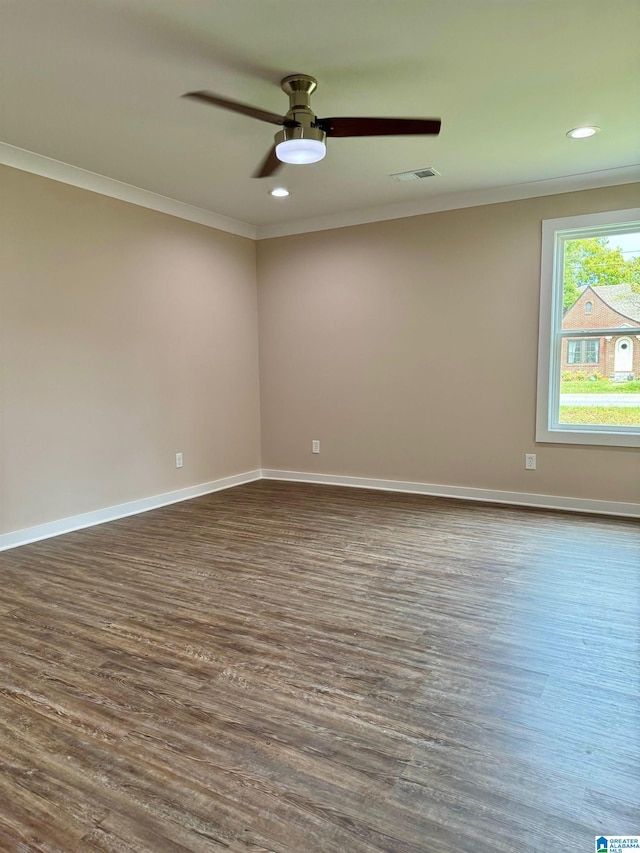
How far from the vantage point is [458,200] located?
4613mm

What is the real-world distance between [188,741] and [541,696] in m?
1.24

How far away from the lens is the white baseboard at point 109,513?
12.2 feet

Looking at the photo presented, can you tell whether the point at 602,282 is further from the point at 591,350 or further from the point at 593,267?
the point at 591,350

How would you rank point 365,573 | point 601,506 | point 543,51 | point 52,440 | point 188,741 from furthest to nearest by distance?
point 601,506
point 52,440
point 365,573
point 543,51
point 188,741

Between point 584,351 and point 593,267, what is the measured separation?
2.15 feet

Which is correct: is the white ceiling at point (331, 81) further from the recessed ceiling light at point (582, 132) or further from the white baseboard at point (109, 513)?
the white baseboard at point (109, 513)

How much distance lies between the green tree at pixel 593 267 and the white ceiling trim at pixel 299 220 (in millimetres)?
427

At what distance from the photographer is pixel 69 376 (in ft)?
13.0

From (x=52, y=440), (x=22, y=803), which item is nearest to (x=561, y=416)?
(x=52, y=440)

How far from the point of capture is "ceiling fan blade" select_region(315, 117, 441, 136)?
243 centimetres

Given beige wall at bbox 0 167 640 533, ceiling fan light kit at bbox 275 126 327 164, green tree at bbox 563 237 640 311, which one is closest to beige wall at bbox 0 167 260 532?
beige wall at bbox 0 167 640 533

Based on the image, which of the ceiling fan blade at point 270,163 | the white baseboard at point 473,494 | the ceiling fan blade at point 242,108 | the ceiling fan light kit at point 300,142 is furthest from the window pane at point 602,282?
the ceiling fan blade at point 242,108

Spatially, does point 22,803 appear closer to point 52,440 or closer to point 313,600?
point 313,600

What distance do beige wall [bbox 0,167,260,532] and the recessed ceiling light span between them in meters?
3.17
